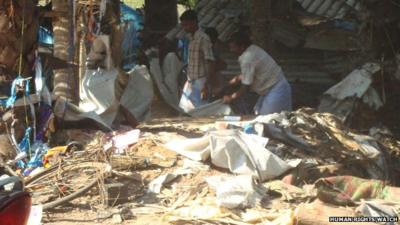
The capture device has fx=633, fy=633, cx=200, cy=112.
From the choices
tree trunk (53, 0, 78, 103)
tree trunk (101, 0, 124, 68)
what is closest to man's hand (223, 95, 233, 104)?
tree trunk (101, 0, 124, 68)

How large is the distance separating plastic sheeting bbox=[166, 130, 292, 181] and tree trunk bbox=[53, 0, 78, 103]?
2.09 m

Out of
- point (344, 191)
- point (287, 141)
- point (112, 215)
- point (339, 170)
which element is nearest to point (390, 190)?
point (344, 191)

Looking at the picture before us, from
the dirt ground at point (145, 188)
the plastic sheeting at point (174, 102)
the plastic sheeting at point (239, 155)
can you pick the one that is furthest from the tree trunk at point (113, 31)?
the plastic sheeting at point (239, 155)

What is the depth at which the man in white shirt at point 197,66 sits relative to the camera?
890cm

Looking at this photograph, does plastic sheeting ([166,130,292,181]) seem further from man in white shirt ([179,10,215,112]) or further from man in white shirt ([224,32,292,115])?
man in white shirt ([179,10,215,112])

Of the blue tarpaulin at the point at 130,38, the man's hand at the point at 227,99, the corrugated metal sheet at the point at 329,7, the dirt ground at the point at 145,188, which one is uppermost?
the corrugated metal sheet at the point at 329,7

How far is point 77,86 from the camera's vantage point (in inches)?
287

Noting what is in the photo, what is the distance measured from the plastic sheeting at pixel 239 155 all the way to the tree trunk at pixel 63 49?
2.09 metres

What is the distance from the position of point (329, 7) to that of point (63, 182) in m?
9.19

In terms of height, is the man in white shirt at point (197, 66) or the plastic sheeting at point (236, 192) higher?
the man in white shirt at point (197, 66)

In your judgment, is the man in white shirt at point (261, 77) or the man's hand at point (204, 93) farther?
the man's hand at point (204, 93)

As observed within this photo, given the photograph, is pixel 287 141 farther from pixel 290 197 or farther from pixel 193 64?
pixel 193 64

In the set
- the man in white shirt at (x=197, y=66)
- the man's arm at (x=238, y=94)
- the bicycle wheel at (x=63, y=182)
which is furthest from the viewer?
the man in white shirt at (x=197, y=66)

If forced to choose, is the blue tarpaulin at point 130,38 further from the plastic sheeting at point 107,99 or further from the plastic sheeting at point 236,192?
the plastic sheeting at point 236,192
